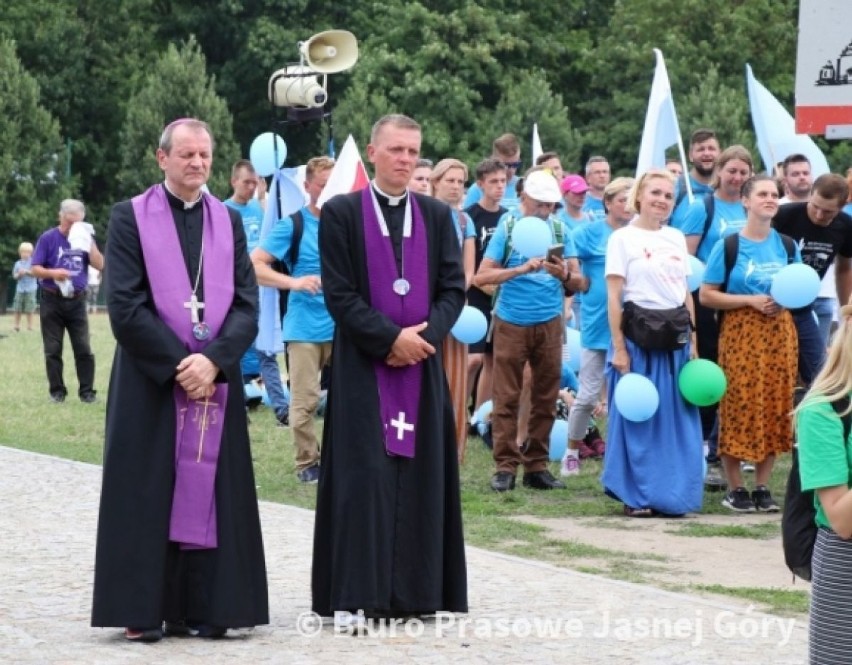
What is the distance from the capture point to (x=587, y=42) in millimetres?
60094

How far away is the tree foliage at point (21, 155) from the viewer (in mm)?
51562

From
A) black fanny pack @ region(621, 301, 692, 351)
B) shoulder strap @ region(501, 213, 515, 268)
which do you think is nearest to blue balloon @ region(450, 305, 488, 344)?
shoulder strap @ region(501, 213, 515, 268)

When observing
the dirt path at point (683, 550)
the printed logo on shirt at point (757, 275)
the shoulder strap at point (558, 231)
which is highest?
the shoulder strap at point (558, 231)

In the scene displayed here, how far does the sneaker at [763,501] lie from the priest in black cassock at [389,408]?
156 inches

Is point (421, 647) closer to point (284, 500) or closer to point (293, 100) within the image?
point (284, 500)

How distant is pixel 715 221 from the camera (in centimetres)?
1233

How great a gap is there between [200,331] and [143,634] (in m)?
1.25

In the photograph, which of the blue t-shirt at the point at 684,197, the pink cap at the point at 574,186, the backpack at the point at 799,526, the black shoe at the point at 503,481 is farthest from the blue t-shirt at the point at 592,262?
the backpack at the point at 799,526

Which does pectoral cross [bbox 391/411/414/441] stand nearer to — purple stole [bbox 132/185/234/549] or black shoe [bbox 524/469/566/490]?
purple stole [bbox 132/185/234/549]

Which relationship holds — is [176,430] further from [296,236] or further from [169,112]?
[169,112]

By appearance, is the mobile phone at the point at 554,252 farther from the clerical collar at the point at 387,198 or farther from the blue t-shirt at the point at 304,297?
the clerical collar at the point at 387,198

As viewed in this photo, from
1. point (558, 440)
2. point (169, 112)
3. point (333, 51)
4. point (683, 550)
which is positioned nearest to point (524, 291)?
point (558, 440)

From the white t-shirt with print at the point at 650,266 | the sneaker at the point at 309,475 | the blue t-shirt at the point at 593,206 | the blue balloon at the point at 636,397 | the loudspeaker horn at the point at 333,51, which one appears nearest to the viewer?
the blue balloon at the point at 636,397

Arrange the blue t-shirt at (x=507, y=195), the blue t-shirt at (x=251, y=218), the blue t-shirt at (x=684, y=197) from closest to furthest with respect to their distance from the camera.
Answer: the blue t-shirt at (x=684, y=197) → the blue t-shirt at (x=507, y=195) → the blue t-shirt at (x=251, y=218)
